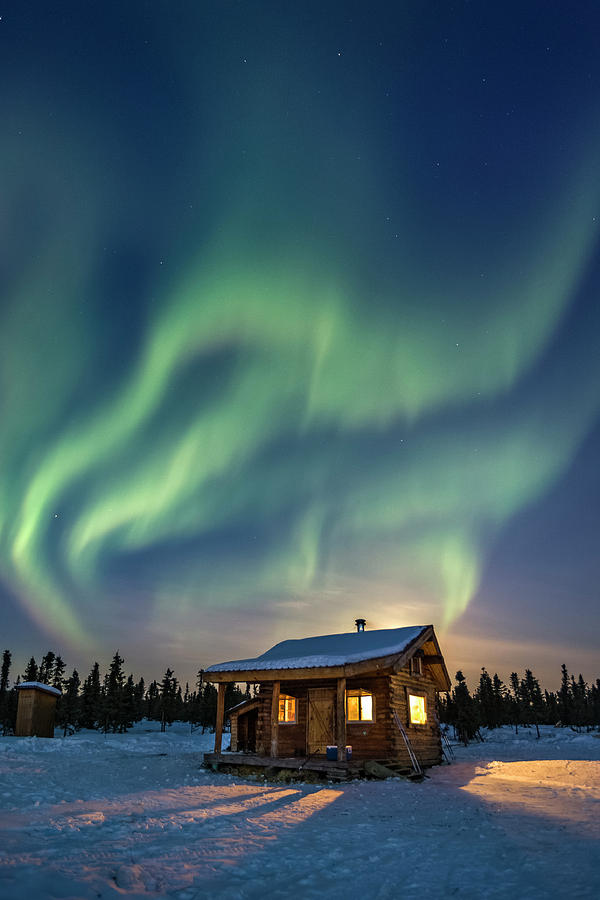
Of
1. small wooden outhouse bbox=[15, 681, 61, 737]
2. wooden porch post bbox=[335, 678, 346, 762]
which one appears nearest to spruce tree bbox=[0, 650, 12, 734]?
small wooden outhouse bbox=[15, 681, 61, 737]

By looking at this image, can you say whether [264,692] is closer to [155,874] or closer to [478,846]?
[478,846]

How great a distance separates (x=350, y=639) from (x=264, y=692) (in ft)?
17.7

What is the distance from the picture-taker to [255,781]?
19.8 m

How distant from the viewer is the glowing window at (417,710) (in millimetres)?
26281

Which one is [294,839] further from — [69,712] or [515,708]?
[515,708]

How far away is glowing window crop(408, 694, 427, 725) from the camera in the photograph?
26.3 metres

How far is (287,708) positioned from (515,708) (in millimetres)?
79761

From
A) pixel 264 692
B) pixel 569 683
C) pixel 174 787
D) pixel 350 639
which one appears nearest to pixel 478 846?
pixel 174 787

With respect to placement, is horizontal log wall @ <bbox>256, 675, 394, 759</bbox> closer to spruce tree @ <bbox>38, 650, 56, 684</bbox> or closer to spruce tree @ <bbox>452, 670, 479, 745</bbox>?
spruce tree @ <bbox>452, 670, 479, 745</bbox>

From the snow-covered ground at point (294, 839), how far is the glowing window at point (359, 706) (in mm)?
5413

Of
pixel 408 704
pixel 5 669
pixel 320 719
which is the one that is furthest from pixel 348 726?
pixel 5 669

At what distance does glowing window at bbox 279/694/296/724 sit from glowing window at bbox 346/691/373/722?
260cm

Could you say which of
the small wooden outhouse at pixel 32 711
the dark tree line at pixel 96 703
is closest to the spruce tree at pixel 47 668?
the dark tree line at pixel 96 703

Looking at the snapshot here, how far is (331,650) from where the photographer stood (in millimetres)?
26906
